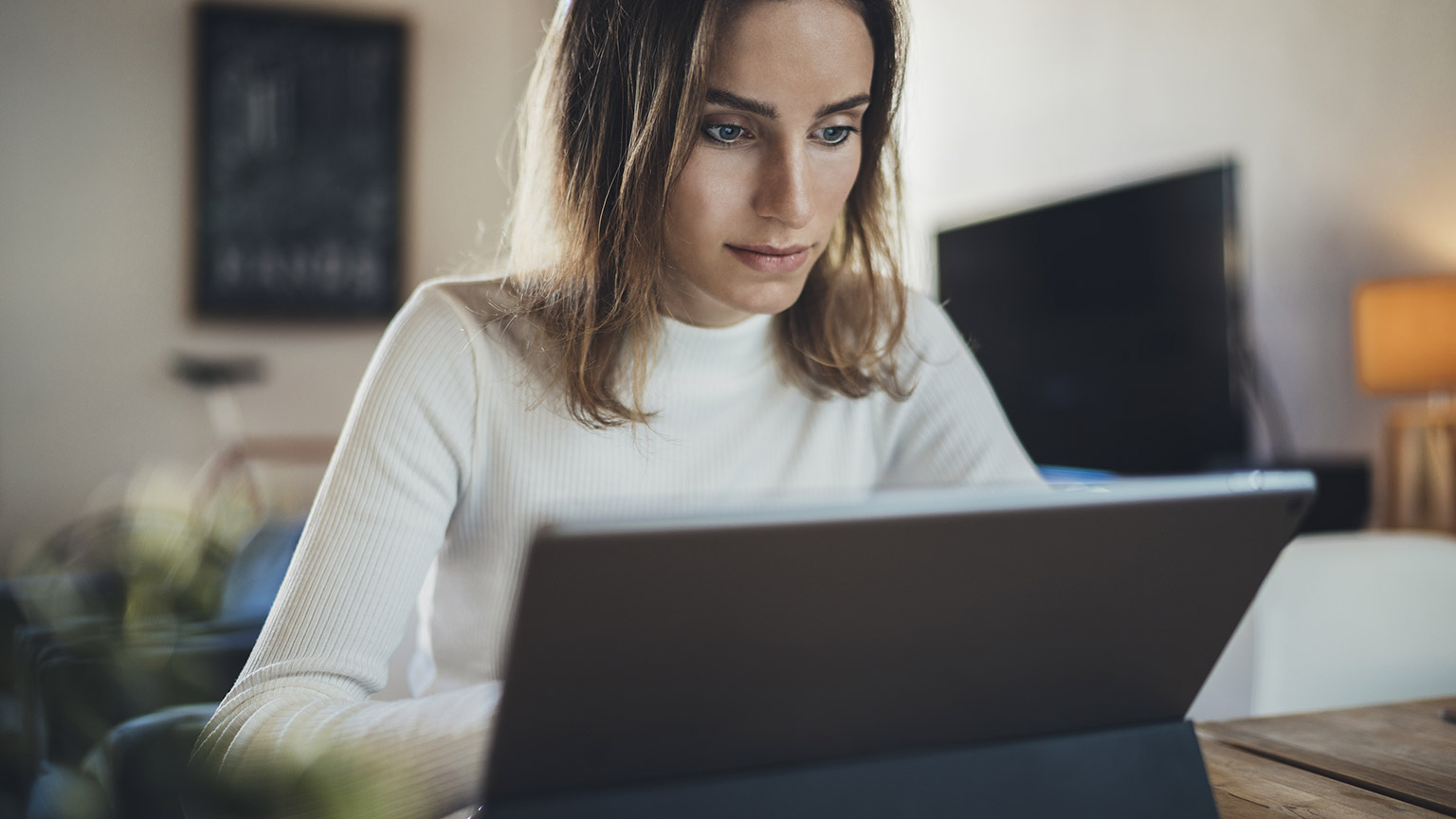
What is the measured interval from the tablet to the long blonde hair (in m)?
0.51

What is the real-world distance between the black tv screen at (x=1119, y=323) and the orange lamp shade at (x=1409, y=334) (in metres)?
0.24

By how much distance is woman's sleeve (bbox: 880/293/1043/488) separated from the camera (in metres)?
1.06

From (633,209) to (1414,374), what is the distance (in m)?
1.80

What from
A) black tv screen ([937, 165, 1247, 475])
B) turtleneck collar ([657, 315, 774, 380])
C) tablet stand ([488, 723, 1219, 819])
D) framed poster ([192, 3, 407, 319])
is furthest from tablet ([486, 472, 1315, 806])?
framed poster ([192, 3, 407, 319])

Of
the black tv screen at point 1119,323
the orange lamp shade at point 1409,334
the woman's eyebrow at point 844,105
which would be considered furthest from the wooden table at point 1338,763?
the orange lamp shade at point 1409,334

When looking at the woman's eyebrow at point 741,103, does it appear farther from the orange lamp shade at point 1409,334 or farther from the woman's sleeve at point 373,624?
the orange lamp shade at point 1409,334

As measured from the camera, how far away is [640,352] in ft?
2.99

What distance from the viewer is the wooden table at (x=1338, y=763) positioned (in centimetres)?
57

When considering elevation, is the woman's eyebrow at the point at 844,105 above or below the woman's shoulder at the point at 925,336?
above

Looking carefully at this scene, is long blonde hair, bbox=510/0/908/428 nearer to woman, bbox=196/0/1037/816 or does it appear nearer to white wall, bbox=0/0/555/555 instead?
woman, bbox=196/0/1037/816

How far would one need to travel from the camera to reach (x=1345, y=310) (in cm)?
234

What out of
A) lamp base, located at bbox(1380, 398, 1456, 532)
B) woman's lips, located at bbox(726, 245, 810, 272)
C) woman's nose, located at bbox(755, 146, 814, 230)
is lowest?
lamp base, located at bbox(1380, 398, 1456, 532)

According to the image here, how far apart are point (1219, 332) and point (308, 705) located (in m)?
2.01

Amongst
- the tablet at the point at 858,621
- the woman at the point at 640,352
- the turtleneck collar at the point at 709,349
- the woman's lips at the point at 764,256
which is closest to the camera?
the tablet at the point at 858,621
